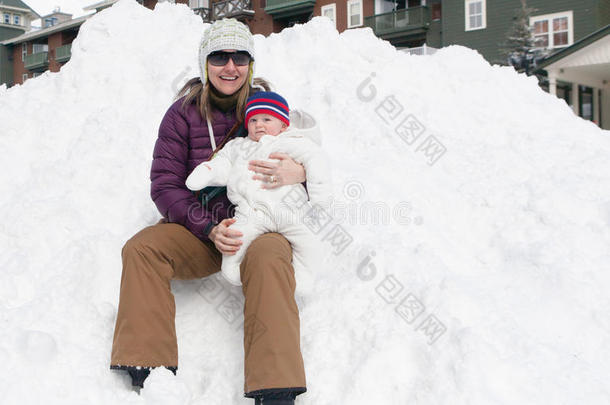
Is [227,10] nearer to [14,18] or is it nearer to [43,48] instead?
[43,48]

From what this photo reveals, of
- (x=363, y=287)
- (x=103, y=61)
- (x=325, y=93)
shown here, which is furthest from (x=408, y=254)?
(x=103, y=61)

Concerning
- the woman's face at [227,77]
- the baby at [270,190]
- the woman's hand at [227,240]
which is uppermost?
the woman's face at [227,77]

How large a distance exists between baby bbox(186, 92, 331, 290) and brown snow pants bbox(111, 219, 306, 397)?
4.1 inches

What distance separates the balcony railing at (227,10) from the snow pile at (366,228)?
18.3 meters

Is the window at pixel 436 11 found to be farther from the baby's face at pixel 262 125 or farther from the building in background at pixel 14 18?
the building in background at pixel 14 18

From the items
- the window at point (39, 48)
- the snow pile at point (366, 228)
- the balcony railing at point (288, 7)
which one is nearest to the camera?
the snow pile at point (366, 228)

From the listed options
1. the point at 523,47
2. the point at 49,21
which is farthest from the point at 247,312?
the point at 49,21

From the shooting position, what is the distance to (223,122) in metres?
3.19

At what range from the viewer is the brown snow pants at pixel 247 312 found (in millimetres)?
2242

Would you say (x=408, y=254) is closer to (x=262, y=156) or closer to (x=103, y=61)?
(x=262, y=156)

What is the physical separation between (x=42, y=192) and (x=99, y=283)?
1491mm

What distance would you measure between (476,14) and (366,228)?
55.2ft

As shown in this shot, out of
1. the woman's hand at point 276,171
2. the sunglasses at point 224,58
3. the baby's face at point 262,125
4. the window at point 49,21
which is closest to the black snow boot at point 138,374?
the woman's hand at point 276,171

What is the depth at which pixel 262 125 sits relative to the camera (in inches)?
116
